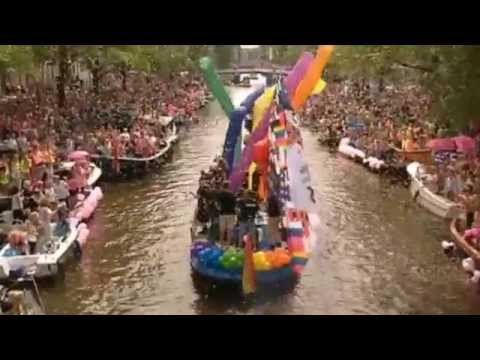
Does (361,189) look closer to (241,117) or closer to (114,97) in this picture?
(241,117)

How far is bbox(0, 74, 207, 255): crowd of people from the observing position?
1562cm

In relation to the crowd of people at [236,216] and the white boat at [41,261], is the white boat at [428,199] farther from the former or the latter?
the white boat at [41,261]

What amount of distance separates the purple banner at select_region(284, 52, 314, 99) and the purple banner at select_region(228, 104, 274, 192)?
1005mm

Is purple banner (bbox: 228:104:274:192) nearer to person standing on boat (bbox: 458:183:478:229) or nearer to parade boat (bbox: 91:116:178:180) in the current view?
person standing on boat (bbox: 458:183:478:229)

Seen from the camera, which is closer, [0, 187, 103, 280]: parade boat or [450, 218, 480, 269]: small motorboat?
[0, 187, 103, 280]: parade boat

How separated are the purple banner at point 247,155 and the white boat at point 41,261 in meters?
3.47

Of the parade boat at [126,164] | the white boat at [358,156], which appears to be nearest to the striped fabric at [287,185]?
the parade boat at [126,164]

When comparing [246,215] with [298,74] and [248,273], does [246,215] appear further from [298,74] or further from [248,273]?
[298,74]

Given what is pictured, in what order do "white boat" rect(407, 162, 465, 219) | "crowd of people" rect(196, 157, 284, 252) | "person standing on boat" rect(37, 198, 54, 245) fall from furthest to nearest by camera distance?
"white boat" rect(407, 162, 465, 219)
"person standing on boat" rect(37, 198, 54, 245)
"crowd of people" rect(196, 157, 284, 252)

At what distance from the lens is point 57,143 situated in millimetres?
24094

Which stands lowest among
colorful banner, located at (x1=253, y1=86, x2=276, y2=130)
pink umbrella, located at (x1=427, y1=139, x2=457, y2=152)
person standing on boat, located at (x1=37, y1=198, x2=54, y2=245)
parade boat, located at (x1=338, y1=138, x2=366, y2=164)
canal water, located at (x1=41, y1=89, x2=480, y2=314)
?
canal water, located at (x1=41, y1=89, x2=480, y2=314)

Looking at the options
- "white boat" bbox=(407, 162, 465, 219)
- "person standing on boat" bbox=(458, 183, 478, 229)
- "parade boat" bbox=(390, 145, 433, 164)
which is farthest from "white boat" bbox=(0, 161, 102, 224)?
"parade boat" bbox=(390, 145, 433, 164)

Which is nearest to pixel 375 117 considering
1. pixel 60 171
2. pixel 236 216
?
pixel 60 171
